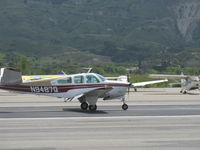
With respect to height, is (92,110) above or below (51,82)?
below

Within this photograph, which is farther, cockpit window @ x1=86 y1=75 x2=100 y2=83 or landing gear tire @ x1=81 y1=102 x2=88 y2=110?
landing gear tire @ x1=81 y1=102 x2=88 y2=110

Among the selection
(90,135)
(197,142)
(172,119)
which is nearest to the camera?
(197,142)

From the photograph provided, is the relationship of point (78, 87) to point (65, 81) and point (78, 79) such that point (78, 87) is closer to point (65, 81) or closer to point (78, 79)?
point (78, 79)

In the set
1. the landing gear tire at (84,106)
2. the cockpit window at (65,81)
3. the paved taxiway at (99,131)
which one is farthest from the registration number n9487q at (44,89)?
the paved taxiway at (99,131)

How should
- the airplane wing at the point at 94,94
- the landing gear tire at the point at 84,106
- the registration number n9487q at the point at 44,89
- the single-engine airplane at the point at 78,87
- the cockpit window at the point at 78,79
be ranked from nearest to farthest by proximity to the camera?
the airplane wing at the point at 94,94 → the single-engine airplane at the point at 78,87 → the registration number n9487q at the point at 44,89 → the cockpit window at the point at 78,79 → the landing gear tire at the point at 84,106

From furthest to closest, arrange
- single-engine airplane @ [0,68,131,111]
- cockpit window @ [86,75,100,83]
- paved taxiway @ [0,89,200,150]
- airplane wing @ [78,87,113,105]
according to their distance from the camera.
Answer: cockpit window @ [86,75,100,83]
single-engine airplane @ [0,68,131,111]
airplane wing @ [78,87,113,105]
paved taxiway @ [0,89,200,150]

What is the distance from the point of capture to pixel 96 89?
26109 mm

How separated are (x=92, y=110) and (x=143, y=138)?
10.8 metres

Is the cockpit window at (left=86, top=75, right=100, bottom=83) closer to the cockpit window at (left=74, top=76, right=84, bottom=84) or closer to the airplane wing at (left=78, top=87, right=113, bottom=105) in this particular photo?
the cockpit window at (left=74, top=76, right=84, bottom=84)

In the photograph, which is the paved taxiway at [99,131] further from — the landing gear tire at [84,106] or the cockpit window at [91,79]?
the cockpit window at [91,79]

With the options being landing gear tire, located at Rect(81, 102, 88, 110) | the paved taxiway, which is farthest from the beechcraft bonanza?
the paved taxiway

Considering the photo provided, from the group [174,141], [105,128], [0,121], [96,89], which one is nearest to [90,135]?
[105,128]

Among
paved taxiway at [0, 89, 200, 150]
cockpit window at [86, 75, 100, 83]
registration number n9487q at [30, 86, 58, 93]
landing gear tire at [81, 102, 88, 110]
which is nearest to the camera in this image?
paved taxiway at [0, 89, 200, 150]

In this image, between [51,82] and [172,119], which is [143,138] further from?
[51,82]
